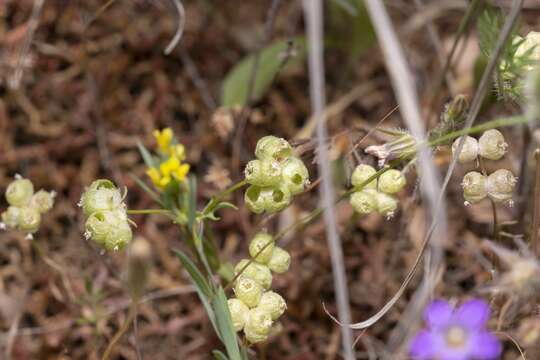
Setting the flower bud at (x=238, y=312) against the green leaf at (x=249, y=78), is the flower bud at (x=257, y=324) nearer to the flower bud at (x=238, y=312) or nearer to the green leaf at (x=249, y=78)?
the flower bud at (x=238, y=312)

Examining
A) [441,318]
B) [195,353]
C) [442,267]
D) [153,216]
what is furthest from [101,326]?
[441,318]

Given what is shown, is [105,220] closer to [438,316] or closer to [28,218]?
[28,218]

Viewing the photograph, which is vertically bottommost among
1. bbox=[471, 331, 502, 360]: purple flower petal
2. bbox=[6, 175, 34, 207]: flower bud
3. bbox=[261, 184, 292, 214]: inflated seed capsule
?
bbox=[471, 331, 502, 360]: purple flower petal

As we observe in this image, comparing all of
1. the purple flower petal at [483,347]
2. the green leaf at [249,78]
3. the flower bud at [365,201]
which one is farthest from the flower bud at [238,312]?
the green leaf at [249,78]

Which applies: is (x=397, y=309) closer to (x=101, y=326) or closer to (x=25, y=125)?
(x=101, y=326)

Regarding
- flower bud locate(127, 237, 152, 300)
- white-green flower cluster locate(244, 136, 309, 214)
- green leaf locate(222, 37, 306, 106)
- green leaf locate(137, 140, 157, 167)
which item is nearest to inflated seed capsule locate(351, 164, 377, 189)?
white-green flower cluster locate(244, 136, 309, 214)

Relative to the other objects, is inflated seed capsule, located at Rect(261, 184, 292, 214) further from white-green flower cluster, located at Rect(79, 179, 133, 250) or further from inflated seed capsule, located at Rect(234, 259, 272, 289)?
white-green flower cluster, located at Rect(79, 179, 133, 250)

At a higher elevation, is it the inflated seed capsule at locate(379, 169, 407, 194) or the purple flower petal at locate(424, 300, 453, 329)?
the inflated seed capsule at locate(379, 169, 407, 194)

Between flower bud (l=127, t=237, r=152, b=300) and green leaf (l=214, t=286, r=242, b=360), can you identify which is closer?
flower bud (l=127, t=237, r=152, b=300)
